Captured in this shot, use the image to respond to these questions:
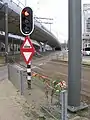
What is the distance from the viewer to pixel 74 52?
781cm

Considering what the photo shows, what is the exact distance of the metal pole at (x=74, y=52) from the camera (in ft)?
25.4

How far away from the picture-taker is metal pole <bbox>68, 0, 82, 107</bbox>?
7.75 m

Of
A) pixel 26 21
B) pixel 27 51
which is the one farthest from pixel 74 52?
pixel 26 21

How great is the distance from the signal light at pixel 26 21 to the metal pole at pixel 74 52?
366 centimetres

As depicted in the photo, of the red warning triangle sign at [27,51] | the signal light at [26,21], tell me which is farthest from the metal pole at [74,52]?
the signal light at [26,21]

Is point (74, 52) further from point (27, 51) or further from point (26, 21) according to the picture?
point (26, 21)

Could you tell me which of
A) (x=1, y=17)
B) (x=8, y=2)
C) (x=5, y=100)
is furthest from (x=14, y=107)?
(x=1, y=17)

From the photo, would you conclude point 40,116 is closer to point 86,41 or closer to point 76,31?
point 76,31

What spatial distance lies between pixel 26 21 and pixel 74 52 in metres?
4.02

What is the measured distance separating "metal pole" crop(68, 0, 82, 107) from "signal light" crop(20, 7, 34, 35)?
12.0ft

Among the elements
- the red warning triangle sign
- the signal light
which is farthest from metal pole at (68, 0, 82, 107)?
the signal light

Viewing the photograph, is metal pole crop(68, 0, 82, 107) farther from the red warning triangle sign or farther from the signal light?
the signal light

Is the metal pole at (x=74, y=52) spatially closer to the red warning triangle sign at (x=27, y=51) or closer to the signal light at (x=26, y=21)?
the red warning triangle sign at (x=27, y=51)

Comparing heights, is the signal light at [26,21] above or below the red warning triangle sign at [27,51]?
above
